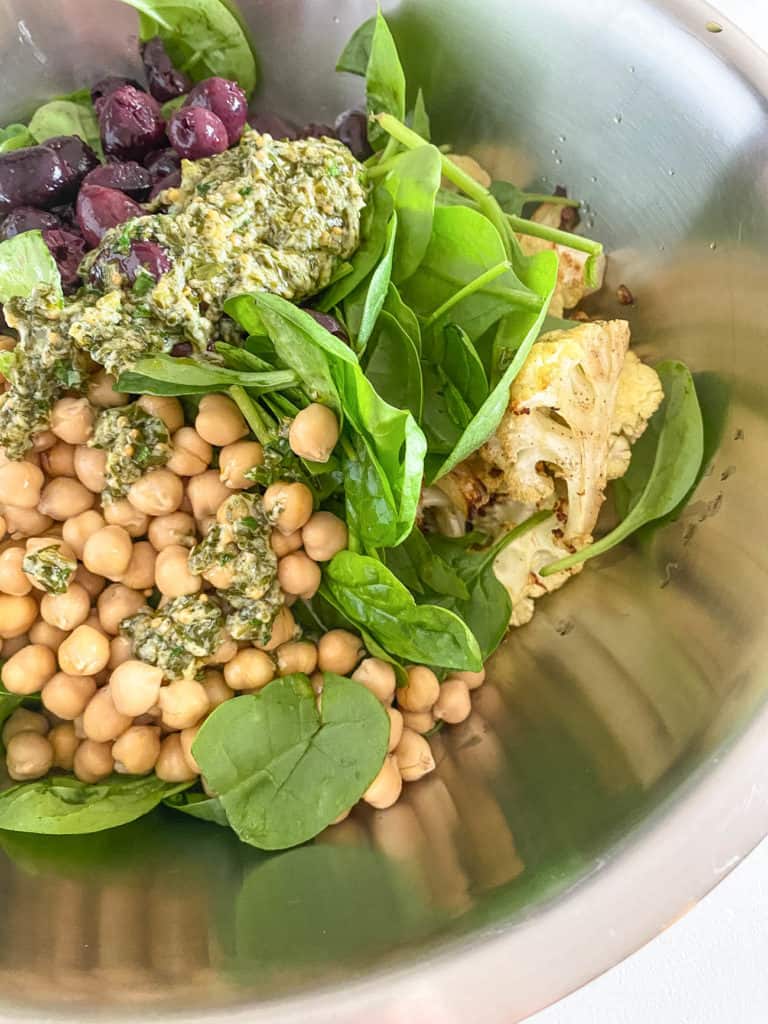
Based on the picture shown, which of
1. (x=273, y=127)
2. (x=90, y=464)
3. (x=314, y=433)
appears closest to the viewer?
(x=314, y=433)

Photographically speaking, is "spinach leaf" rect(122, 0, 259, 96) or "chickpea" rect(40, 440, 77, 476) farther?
"spinach leaf" rect(122, 0, 259, 96)

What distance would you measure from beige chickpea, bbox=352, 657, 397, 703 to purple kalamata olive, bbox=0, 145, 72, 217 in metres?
0.62

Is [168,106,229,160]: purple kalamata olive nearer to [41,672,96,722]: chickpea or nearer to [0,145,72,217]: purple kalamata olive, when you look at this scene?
[0,145,72,217]: purple kalamata olive

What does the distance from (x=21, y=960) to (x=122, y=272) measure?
63 centimetres

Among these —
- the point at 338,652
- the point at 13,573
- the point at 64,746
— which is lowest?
the point at 64,746

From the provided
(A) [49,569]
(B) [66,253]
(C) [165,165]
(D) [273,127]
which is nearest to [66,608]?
(A) [49,569]

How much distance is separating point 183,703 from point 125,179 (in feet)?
1.87

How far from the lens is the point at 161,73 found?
110cm

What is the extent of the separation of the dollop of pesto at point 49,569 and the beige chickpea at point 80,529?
3 centimetres

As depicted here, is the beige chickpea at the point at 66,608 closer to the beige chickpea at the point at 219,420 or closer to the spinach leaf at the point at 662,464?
the beige chickpea at the point at 219,420

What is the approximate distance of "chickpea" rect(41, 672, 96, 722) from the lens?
912 millimetres

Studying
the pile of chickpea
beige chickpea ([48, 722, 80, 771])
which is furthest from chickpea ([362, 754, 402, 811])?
beige chickpea ([48, 722, 80, 771])

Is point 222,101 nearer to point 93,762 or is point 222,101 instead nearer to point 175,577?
point 175,577

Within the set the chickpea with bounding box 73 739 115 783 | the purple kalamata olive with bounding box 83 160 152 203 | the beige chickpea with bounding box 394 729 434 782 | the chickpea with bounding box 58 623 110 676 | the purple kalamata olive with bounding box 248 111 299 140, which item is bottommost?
the chickpea with bounding box 73 739 115 783
